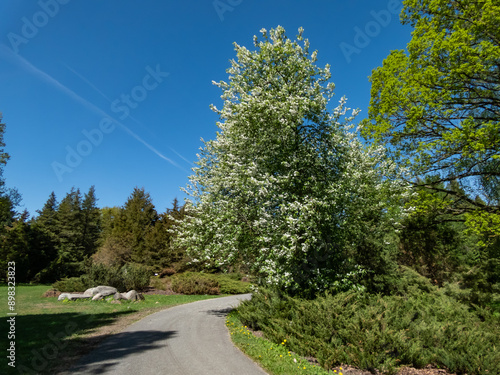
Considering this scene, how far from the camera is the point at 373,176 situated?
13094mm

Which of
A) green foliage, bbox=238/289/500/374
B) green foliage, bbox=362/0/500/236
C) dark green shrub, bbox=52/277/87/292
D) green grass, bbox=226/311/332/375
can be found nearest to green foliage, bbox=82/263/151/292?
dark green shrub, bbox=52/277/87/292

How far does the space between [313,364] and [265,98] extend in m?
9.47

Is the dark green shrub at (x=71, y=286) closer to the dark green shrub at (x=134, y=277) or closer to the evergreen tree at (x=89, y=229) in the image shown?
the dark green shrub at (x=134, y=277)

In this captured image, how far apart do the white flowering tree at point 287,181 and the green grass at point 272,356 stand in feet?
6.50

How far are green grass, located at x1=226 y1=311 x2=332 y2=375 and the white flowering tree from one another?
1980mm

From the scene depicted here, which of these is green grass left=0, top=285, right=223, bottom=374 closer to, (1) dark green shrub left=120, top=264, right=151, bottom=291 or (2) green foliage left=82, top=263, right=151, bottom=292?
(2) green foliage left=82, top=263, right=151, bottom=292

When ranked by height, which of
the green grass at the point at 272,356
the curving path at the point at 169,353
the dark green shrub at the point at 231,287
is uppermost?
the curving path at the point at 169,353

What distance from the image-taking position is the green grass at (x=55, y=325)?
7153mm

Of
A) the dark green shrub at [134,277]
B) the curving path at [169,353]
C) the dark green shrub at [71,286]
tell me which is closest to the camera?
the curving path at [169,353]

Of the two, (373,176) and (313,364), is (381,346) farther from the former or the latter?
(373,176)

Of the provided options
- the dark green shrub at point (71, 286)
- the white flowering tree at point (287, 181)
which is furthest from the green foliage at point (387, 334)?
the dark green shrub at point (71, 286)

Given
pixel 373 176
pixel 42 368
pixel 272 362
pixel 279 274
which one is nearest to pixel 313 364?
pixel 272 362

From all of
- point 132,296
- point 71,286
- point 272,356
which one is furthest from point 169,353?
point 71,286

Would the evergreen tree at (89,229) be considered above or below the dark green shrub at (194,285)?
above
